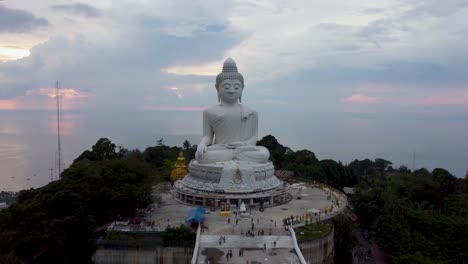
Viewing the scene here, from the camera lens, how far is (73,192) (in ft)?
77.9

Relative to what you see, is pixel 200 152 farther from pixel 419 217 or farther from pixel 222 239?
pixel 419 217

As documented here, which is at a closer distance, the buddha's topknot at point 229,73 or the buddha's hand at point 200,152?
the buddha's hand at point 200,152

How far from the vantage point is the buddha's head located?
31703 mm

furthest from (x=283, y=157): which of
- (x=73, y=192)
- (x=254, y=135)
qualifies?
(x=73, y=192)

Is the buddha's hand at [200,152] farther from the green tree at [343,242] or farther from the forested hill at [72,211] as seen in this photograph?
the green tree at [343,242]

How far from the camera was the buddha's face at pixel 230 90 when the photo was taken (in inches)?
1247

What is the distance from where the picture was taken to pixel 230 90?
3159cm

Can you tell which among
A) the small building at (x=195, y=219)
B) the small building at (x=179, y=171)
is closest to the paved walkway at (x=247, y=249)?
the small building at (x=195, y=219)

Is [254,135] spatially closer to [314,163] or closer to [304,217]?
[304,217]

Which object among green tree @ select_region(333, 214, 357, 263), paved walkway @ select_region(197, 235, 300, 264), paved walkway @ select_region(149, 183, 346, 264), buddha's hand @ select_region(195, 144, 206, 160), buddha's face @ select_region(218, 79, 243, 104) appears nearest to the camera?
paved walkway @ select_region(197, 235, 300, 264)

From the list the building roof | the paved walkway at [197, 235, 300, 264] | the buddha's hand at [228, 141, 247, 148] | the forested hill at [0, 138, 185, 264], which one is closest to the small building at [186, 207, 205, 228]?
the paved walkway at [197, 235, 300, 264]

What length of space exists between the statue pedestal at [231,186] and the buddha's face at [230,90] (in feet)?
15.6

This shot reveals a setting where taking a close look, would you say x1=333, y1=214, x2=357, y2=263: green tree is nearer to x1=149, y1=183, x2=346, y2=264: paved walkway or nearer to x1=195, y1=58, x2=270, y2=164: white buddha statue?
x1=149, y1=183, x2=346, y2=264: paved walkway

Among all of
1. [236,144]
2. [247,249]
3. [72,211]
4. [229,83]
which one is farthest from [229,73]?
[247,249]
